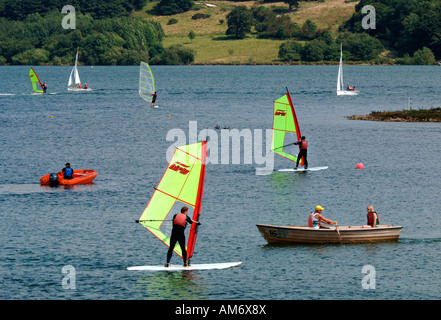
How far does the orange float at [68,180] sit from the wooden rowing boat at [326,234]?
2275 cm

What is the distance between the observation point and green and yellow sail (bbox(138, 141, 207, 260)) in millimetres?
37156

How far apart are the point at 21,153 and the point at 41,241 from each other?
38.7 metres

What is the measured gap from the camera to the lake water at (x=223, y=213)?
120 feet

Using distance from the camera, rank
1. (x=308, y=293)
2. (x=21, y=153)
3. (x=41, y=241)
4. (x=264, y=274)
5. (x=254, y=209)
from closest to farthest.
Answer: (x=308, y=293) → (x=264, y=274) → (x=41, y=241) → (x=254, y=209) → (x=21, y=153)

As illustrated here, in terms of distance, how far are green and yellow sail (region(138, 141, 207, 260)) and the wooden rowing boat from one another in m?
6.56

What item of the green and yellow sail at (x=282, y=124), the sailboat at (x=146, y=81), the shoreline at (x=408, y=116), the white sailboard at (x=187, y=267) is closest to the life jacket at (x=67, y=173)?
the green and yellow sail at (x=282, y=124)

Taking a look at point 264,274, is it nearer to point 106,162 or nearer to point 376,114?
point 106,162

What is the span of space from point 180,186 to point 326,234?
9628 millimetres

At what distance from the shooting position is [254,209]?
52250mm

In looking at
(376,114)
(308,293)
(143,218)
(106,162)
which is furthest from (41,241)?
(376,114)

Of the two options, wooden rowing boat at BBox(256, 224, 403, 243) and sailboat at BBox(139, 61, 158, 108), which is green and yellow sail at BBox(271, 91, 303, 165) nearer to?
wooden rowing boat at BBox(256, 224, 403, 243)

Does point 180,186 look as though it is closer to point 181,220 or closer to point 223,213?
point 181,220

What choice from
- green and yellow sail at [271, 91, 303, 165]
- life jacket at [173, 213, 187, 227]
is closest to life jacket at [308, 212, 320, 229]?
life jacket at [173, 213, 187, 227]

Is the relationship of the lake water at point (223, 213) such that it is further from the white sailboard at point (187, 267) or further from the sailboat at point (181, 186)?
the sailboat at point (181, 186)
